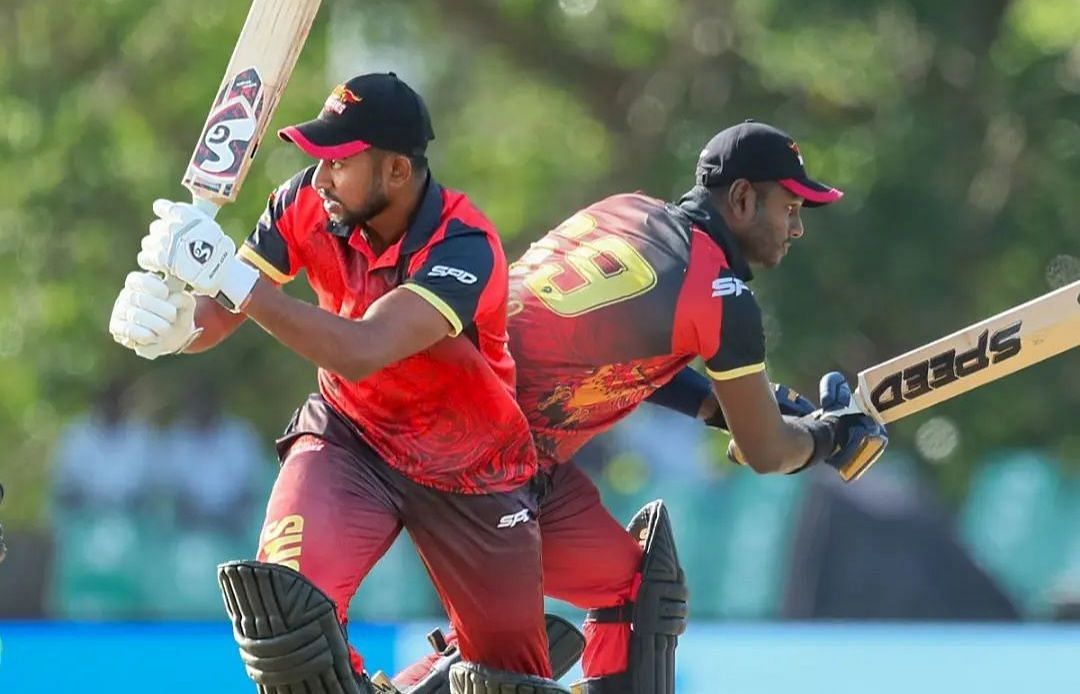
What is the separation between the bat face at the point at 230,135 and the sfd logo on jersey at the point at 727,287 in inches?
44.9

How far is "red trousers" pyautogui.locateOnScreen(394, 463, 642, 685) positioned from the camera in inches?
176

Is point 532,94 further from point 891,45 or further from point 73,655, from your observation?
point 73,655

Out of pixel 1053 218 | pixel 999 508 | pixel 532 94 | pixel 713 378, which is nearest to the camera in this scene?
pixel 713 378

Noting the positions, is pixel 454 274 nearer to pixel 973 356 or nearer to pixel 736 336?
pixel 736 336

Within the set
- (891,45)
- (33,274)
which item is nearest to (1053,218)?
(891,45)

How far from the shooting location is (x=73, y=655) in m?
5.87

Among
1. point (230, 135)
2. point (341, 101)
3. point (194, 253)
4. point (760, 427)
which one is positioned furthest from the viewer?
point (760, 427)

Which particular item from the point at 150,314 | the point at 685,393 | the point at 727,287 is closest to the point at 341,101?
the point at 150,314

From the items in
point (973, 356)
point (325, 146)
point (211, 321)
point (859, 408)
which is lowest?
point (211, 321)

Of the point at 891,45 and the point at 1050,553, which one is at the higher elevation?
the point at 891,45

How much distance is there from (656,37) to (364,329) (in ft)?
30.7

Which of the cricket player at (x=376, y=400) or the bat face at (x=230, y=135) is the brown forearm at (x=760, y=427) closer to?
the cricket player at (x=376, y=400)

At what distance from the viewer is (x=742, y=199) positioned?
4570mm

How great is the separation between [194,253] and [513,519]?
39.6 inches
